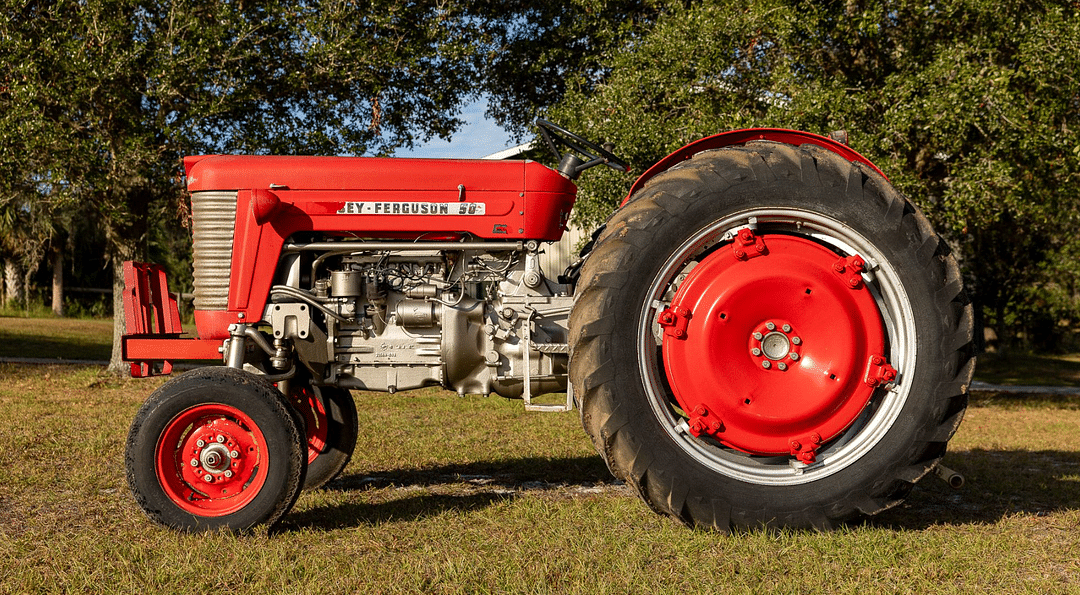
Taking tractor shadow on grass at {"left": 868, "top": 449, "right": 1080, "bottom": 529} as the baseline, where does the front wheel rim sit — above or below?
above

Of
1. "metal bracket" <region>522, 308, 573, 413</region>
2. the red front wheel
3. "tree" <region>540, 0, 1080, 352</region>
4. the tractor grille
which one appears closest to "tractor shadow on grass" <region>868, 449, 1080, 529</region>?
"metal bracket" <region>522, 308, 573, 413</region>

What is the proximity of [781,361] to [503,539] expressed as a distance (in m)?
1.38

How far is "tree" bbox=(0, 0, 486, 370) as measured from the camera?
28.8 ft

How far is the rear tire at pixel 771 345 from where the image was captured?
11.1 feet

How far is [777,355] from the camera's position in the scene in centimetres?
349

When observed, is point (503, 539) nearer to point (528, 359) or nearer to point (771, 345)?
point (528, 359)

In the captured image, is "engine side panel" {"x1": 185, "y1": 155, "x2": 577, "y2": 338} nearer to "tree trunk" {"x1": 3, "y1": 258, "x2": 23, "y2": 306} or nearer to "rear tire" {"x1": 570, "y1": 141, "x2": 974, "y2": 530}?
"rear tire" {"x1": 570, "y1": 141, "x2": 974, "y2": 530}

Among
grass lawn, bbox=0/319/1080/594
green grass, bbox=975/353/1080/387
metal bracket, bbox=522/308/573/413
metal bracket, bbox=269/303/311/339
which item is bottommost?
green grass, bbox=975/353/1080/387

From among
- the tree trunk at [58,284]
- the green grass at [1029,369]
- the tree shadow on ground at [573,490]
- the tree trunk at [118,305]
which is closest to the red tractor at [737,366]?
the tree shadow on ground at [573,490]

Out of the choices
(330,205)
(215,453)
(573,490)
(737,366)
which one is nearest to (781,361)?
(737,366)

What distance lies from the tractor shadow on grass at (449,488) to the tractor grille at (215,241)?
1128mm

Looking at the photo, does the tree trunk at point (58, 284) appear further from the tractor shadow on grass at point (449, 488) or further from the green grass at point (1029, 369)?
the green grass at point (1029, 369)

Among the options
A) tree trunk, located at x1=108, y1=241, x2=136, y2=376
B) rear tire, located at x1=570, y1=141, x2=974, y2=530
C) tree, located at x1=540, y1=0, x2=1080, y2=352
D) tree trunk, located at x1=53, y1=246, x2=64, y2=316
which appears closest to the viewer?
rear tire, located at x1=570, y1=141, x2=974, y2=530

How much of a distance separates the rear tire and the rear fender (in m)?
0.22
